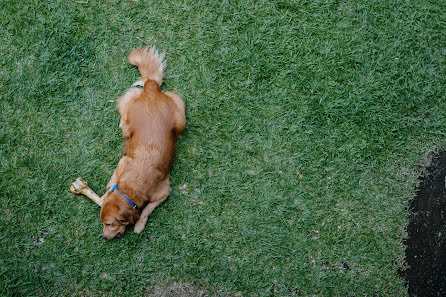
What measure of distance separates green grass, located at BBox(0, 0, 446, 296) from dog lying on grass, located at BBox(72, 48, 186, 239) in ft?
0.78

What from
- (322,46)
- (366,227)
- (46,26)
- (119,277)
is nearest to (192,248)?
(119,277)

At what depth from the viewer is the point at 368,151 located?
4309 mm

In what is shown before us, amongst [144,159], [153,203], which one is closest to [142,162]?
[144,159]

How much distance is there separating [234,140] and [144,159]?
3.66 ft

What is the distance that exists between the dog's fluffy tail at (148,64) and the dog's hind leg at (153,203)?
1162 mm

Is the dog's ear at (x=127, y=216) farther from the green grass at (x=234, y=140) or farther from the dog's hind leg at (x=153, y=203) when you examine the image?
the green grass at (x=234, y=140)

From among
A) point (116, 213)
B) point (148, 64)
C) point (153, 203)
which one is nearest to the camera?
point (116, 213)

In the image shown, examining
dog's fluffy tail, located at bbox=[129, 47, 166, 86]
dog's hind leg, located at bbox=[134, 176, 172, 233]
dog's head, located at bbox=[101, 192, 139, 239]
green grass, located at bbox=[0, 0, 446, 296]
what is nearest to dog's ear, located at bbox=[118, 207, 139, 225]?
dog's head, located at bbox=[101, 192, 139, 239]

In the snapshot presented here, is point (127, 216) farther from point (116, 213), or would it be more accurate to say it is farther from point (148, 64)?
point (148, 64)

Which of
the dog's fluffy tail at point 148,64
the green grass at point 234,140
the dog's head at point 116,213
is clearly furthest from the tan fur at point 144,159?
the green grass at point 234,140

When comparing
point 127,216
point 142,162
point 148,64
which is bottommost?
point 127,216

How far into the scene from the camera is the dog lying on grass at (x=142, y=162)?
3.70 metres

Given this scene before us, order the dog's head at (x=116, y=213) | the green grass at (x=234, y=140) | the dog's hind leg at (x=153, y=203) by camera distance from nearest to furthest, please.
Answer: the dog's head at (x=116, y=213) → the dog's hind leg at (x=153, y=203) → the green grass at (x=234, y=140)

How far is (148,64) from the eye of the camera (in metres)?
4.19
